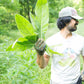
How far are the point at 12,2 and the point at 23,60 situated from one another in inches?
215

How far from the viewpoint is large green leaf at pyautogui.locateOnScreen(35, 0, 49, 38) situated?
3.60 ft

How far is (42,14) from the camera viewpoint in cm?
112

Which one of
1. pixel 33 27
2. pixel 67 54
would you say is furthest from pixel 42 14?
pixel 67 54

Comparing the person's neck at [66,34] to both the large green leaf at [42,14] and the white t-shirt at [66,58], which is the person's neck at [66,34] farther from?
the large green leaf at [42,14]

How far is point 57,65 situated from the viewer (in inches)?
70.5

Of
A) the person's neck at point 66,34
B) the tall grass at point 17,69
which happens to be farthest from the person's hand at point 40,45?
the tall grass at point 17,69

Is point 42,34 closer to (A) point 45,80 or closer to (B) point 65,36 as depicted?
(B) point 65,36

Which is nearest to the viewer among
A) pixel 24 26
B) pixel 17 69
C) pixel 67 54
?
pixel 24 26

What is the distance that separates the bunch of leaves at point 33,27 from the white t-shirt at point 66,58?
1.99 ft

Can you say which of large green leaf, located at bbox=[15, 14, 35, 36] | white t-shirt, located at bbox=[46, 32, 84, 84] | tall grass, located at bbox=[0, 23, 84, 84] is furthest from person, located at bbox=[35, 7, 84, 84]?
tall grass, located at bbox=[0, 23, 84, 84]

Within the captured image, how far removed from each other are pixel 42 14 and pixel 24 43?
23cm

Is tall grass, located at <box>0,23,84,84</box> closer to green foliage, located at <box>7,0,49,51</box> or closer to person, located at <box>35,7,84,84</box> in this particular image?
person, located at <box>35,7,84,84</box>

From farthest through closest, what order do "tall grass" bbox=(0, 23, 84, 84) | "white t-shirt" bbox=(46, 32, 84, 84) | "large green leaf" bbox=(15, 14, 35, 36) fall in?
"tall grass" bbox=(0, 23, 84, 84) < "white t-shirt" bbox=(46, 32, 84, 84) < "large green leaf" bbox=(15, 14, 35, 36)

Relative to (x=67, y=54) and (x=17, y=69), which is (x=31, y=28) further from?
(x=17, y=69)
